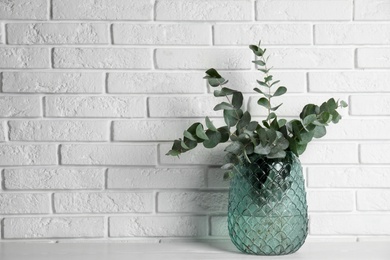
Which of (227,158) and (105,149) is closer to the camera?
(227,158)

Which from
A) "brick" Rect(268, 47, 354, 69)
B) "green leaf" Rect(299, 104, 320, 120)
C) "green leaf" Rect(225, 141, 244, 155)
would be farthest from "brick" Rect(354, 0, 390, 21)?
"green leaf" Rect(225, 141, 244, 155)

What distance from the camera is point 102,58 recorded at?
1700 millimetres

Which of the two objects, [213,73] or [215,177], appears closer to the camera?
[213,73]

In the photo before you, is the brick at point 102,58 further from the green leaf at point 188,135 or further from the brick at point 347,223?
the brick at point 347,223

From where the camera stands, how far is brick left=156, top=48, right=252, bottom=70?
67.1 inches

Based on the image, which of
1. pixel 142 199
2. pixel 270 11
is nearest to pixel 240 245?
pixel 142 199

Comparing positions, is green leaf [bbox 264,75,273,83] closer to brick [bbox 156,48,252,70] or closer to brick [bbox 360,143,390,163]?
brick [bbox 156,48,252,70]

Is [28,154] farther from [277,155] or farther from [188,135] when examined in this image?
[277,155]

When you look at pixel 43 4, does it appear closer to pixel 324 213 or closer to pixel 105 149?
pixel 105 149

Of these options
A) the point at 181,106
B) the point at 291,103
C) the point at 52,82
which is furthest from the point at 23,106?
the point at 291,103

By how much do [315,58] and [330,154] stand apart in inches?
11.2

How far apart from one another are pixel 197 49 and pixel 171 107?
19 cm

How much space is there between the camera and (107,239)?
1.70 m

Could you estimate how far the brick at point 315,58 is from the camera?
1.71m
